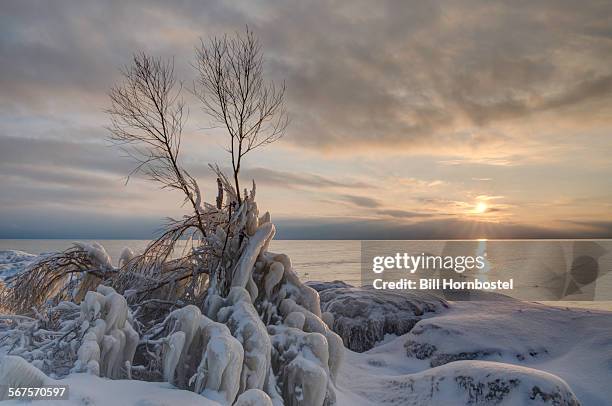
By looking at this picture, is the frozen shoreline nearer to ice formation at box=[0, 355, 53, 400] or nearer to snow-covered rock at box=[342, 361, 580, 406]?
snow-covered rock at box=[342, 361, 580, 406]

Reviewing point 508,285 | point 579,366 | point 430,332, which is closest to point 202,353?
point 430,332

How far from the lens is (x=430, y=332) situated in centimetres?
Answer: 1339

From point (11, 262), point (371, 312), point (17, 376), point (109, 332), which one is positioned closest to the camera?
point (17, 376)

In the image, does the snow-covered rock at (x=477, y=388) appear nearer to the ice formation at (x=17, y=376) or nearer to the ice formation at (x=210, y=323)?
the ice formation at (x=210, y=323)

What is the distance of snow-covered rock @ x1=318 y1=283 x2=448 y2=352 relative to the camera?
14875mm

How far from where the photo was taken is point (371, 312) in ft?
50.6

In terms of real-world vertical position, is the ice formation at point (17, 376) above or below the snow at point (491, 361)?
above

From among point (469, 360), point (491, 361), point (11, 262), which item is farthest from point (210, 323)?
point (11, 262)

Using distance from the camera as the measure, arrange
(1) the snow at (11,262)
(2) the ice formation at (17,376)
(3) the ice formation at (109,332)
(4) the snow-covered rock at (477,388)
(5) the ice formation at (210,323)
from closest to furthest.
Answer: (2) the ice formation at (17,376)
(5) the ice formation at (210,323)
(3) the ice formation at (109,332)
(4) the snow-covered rock at (477,388)
(1) the snow at (11,262)

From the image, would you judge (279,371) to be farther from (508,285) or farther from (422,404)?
(508,285)

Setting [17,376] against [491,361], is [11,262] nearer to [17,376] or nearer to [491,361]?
[17,376]

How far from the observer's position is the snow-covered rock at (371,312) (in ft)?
48.8

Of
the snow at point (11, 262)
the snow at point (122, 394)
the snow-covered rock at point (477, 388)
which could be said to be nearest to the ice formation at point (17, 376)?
the snow at point (122, 394)

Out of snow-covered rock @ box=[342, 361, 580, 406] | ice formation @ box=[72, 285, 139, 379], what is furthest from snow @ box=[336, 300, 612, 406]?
ice formation @ box=[72, 285, 139, 379]
